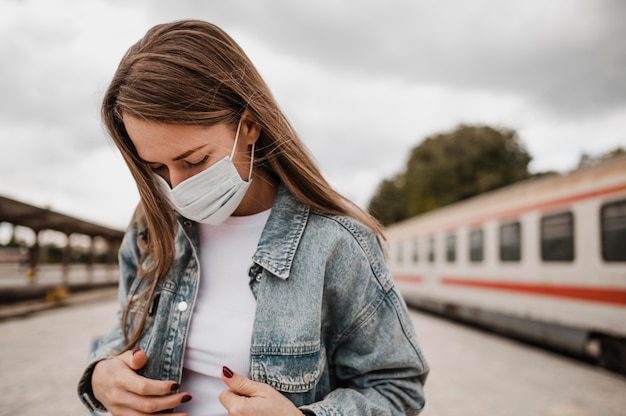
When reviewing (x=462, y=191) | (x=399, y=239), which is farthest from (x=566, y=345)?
(x=462, y=191)

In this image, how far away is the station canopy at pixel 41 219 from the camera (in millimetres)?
11016

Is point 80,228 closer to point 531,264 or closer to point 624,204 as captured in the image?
point 531,264

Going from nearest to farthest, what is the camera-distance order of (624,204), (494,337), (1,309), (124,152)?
(124,152) < (624,204) < (494,337) < (1,309)

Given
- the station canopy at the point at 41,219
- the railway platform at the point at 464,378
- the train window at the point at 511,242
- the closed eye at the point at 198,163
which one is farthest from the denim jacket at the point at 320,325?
the station canopy at the point at 41,219

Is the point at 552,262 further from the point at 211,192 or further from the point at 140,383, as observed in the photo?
the point at 140,383

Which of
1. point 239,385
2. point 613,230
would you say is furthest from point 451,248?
point 239,385

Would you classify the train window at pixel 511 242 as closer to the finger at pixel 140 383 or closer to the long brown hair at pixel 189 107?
→ the long brown hair at pixel 189 107

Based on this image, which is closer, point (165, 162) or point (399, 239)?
point (165, 162)

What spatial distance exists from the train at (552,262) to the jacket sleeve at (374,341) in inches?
240

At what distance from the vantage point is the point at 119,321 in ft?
4.92

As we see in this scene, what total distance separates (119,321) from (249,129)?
0.74m

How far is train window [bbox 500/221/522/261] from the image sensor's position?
8.51 m

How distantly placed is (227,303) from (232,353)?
0.14 metres

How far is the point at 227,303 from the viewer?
1313 millimetres
